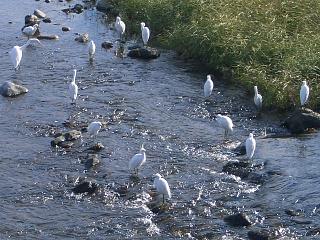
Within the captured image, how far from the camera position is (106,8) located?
30.8m

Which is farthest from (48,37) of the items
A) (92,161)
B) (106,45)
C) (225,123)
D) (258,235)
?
(258,235)

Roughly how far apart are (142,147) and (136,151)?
55 cm

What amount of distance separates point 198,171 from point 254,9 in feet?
34.7

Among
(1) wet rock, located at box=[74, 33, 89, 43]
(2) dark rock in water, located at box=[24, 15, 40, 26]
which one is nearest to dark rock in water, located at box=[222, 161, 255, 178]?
(1) wet rock, located at box=[74, 33, 89, 43]

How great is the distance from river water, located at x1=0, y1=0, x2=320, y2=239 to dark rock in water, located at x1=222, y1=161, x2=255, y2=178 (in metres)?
0.17

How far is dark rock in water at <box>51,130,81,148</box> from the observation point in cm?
1731

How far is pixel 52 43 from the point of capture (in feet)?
84.9

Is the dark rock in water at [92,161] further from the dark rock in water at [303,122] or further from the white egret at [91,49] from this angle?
the white egret at [91,49]

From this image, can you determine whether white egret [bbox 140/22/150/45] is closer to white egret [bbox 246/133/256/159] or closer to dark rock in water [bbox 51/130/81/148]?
dark rock in water [bbox 51/130/81/148]

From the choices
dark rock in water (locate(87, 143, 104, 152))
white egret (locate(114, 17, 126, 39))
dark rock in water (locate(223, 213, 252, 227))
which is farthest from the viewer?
white egret (locate(114, 17, 126, 39))

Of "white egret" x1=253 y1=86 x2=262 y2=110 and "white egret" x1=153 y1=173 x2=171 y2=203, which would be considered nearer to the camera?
"white egret" x1=153 y1=173 x2=171 y2=203

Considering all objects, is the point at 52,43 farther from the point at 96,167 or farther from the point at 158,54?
the point at 96,167

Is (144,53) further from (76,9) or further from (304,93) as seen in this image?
(76,9)

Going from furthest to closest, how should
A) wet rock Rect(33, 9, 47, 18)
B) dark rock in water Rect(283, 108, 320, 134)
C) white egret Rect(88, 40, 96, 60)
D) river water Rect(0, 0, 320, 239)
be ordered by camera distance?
wet rock Rect(33, 9, 47, 18), white egret Rect(88, 40, 96, 60), dark rock in water Rect(283, 108, 320, 134), river water Rect(0, 0, 320, 239)
